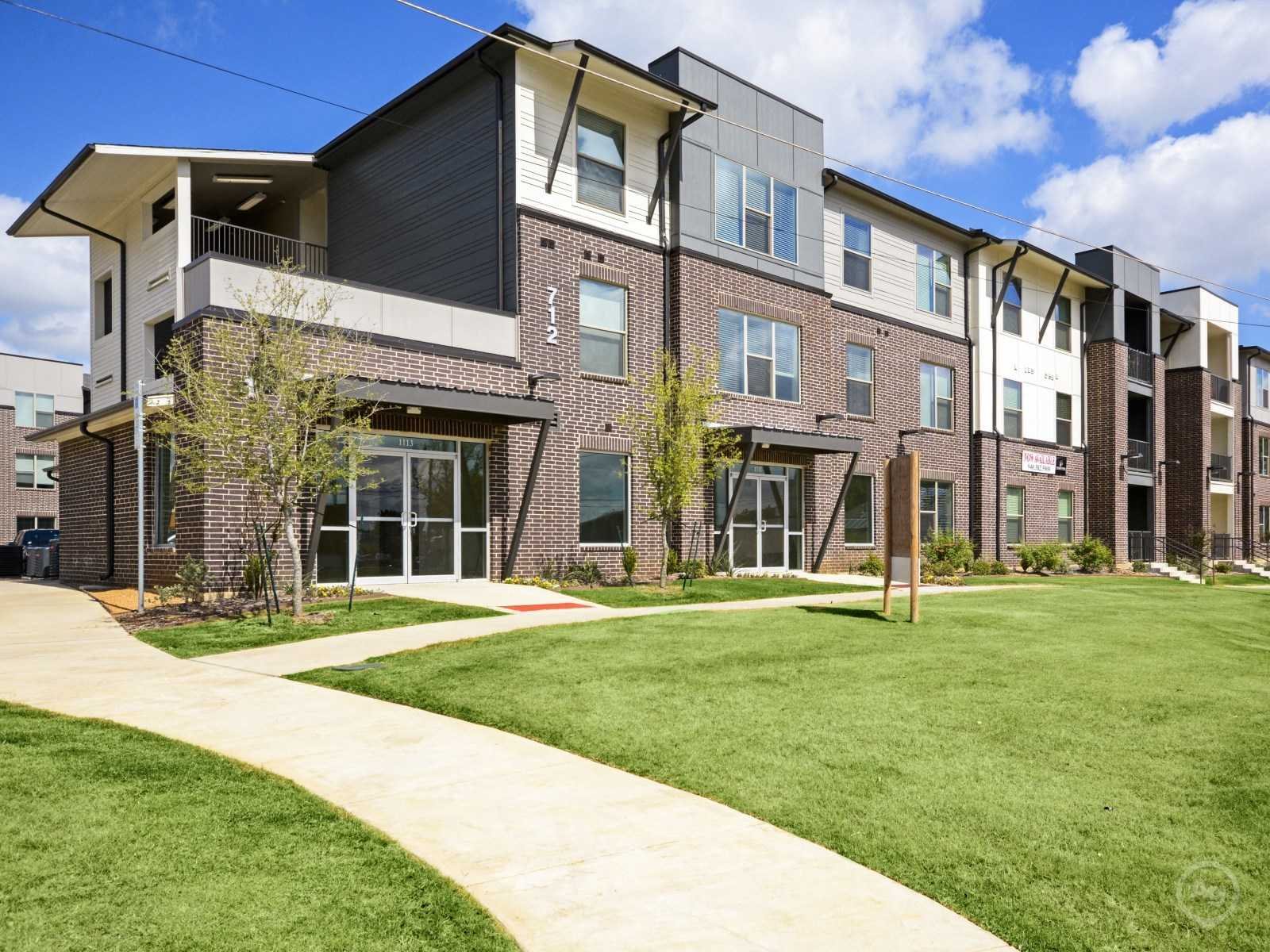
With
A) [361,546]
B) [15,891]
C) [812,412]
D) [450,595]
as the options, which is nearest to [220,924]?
[15,891]

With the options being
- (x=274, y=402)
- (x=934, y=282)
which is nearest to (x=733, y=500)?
(x=274, y=402)

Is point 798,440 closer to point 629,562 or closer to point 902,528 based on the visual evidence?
point 629,562

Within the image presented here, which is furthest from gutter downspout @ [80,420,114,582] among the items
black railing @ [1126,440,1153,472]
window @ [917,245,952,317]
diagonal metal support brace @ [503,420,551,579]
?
black railing @ [1126,440,1153,472]

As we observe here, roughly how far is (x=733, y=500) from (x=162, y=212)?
13609 millimetres

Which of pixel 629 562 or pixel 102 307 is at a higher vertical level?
pixel 102 307

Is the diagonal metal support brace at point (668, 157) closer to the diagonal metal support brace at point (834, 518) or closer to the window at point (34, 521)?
the diagonal metal support brace at point (834, 518)

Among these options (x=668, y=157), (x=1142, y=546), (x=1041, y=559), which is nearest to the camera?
(x=668, y=157)

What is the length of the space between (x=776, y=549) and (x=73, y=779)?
61.9ft

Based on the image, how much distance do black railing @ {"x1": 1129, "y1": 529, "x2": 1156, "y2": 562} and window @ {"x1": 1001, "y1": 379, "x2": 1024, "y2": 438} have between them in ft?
25.8

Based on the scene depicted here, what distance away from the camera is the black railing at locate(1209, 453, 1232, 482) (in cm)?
4225

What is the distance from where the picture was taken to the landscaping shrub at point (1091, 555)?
30.1m

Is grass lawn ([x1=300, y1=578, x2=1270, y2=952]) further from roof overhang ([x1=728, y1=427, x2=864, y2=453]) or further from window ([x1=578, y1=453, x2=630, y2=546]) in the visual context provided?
roof overhang ([x1=728, y1=427, x2=864, y2=453])

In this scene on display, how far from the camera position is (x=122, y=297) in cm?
2152

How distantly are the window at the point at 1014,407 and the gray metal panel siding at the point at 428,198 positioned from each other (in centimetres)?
1861
